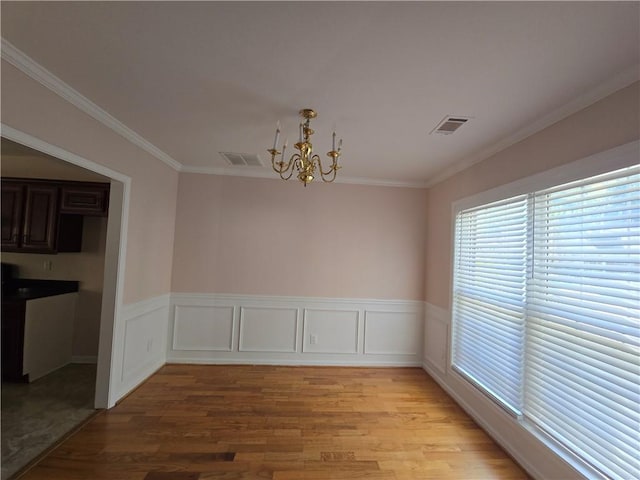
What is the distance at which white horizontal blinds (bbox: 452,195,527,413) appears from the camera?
2436mm

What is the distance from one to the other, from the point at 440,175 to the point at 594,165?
2.05 metres

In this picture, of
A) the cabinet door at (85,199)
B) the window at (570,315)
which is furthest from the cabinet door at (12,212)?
the window at (570,315)

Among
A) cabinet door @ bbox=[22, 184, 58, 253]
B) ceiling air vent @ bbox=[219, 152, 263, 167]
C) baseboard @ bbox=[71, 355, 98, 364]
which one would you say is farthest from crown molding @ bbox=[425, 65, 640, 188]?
baseboard @ bbox=[71, 355, 98, 364]

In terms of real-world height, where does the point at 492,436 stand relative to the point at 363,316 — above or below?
below

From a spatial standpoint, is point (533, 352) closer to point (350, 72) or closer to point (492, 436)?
point (492, 436)

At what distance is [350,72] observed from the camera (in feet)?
5.77

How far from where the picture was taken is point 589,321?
1.83 m

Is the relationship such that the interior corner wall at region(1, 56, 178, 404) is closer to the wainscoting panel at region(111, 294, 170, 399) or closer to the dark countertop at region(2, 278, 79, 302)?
the wainscoting panel at region(111, 294, 170, 399)

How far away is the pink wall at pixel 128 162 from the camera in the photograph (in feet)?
5.97

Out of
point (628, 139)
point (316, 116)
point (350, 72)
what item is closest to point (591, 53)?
point (628, 139)

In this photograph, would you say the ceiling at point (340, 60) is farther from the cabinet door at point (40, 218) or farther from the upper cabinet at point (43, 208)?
the cabinet door at point (40, 218)

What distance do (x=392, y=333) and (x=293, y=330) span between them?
137cm

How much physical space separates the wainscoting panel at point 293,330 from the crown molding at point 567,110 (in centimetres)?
220

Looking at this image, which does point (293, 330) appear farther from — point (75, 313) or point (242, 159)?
point (75, 313)
